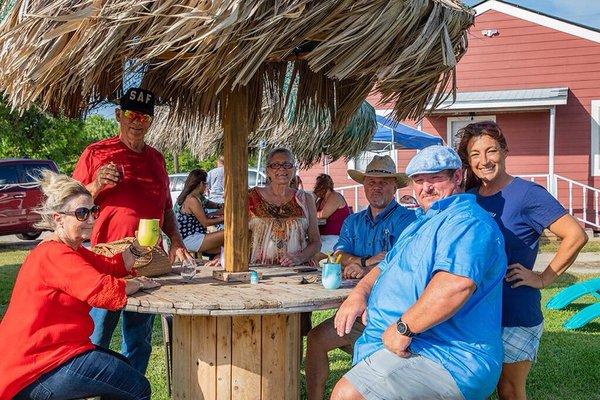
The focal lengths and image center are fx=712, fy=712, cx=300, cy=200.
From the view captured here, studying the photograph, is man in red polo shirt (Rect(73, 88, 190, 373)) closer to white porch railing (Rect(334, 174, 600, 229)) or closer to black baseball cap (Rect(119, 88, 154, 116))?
black baseball cap (Rect(119, 88, 154, 116))

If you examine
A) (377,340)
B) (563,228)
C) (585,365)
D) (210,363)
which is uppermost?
(563,228)

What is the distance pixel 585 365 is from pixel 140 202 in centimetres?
388

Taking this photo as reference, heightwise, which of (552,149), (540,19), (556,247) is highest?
(540,19)

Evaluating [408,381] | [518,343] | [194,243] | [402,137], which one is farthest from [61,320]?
[402,137]

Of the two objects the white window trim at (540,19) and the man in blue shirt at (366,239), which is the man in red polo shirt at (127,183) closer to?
the man in blue shirt at (366,239)

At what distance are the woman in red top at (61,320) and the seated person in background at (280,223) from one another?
→ 153 centimetres

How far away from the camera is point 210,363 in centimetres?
378

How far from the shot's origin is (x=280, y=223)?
485 centimetres

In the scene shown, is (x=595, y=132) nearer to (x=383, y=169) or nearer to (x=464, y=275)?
(x=383, y=169)

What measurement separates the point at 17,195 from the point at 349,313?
14.9 m

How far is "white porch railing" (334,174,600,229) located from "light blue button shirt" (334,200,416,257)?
11696 millimetres

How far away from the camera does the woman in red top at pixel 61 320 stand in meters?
3.21

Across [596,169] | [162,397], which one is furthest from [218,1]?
[596,169]

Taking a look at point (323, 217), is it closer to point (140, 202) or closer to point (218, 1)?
point (140, 202)
